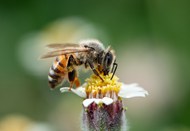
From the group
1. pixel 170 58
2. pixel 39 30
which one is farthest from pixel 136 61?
pixel 39 30

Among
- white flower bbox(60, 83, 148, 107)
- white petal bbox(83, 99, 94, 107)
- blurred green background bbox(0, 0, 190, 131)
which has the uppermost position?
blurred green background bbox(0, 0, 190, 131)

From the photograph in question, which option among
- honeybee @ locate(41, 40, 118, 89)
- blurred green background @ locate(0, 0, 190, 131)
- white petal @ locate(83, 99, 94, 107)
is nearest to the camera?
white petal @ locate(83, 99, 94, 107)

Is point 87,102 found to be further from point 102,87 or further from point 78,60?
point 78,60

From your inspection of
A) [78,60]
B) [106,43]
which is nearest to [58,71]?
[78,60]

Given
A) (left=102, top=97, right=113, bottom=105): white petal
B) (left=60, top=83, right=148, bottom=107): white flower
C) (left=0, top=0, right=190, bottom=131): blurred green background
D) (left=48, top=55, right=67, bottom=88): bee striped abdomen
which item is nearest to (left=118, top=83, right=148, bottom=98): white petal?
(left=60, top=83, right=148, bottom=107): white flower

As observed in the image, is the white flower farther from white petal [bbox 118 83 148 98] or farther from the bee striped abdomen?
the bee striped abdomen

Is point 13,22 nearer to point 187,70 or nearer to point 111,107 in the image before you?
point 187,70

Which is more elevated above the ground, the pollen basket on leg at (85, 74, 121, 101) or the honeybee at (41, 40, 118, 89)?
the honeybee at (41, 40, 118, 89)
